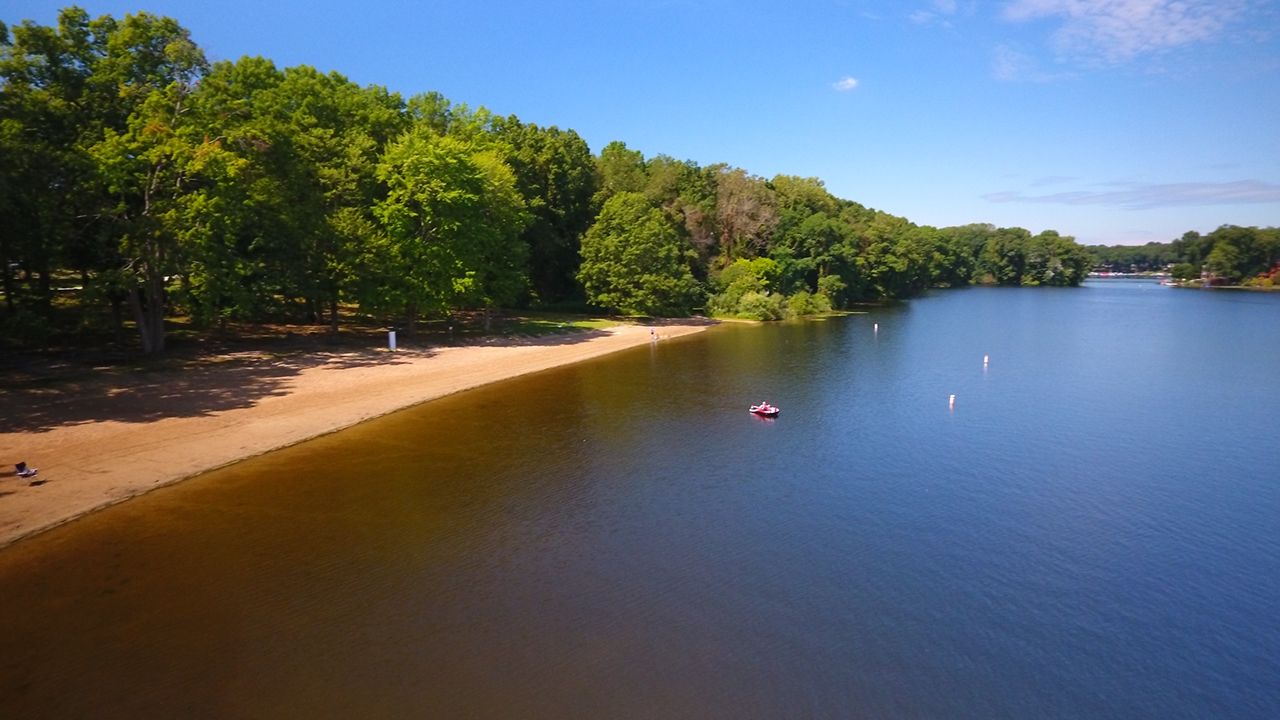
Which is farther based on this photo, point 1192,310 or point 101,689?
point 1192,310

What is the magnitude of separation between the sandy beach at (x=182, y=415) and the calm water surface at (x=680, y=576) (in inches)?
47.5

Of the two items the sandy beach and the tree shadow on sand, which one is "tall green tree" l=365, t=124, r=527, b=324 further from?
the tree shadow on sand

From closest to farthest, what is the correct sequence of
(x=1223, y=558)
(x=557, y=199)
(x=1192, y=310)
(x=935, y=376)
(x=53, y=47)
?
(x=1223, y=558) < (x=53, y=47) < (x=935, y=376) < (x=557, y=199) < (x=1192, y=310)

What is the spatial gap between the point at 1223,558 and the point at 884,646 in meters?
10.7

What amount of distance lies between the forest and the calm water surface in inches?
626

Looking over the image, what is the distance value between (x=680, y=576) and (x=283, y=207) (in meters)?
34.3

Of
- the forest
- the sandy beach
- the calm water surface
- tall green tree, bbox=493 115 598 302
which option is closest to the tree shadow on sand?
the sandy beach

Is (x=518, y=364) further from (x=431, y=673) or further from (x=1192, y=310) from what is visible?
(x=1192, y=310)

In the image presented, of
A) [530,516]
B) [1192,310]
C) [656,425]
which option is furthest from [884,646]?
[1192,310]

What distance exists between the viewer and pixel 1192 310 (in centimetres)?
9244

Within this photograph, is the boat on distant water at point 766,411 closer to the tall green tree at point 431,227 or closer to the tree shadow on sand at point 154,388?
the tree shadow on sand at point 154,388

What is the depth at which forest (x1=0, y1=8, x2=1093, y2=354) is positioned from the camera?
102ft

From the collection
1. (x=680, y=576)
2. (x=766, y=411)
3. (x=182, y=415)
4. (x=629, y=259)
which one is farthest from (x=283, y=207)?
(x=680, y=576)

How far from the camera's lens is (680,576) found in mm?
15664
